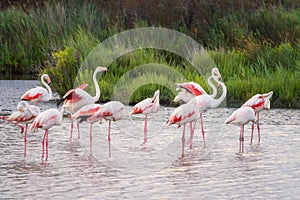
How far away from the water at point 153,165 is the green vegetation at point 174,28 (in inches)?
81.7

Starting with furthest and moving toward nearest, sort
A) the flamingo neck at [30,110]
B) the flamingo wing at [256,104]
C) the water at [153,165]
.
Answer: the flamingo wing at [256,104] < the flamingo neck at [30,110] < the water at [153,165]


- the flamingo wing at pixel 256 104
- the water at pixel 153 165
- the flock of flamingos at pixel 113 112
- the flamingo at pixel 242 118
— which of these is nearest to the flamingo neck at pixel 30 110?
the flock of flamingos at pixel 113 112

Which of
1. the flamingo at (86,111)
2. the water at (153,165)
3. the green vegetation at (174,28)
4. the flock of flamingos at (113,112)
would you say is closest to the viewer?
the water at (153,165)

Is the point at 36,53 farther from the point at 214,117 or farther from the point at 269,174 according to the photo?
the point at 269,174

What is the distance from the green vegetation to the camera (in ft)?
45.4

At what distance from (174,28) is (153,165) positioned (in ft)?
38.2

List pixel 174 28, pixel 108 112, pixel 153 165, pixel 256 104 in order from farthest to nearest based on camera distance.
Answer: pixel 174 28 → pixel 256 104 → pixel 108 112 → pixel 153 165

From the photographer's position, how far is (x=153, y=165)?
28.2ft

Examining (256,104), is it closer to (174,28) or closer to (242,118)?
(242,118)

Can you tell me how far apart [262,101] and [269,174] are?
244cm

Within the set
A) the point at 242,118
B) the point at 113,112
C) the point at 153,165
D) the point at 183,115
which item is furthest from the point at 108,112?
the point at 242,118

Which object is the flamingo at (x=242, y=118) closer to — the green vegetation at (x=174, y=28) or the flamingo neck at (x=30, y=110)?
the flamingo neck at (x=30, y=110)

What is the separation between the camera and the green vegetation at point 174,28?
45.4 feet

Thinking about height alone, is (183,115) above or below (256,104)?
below
